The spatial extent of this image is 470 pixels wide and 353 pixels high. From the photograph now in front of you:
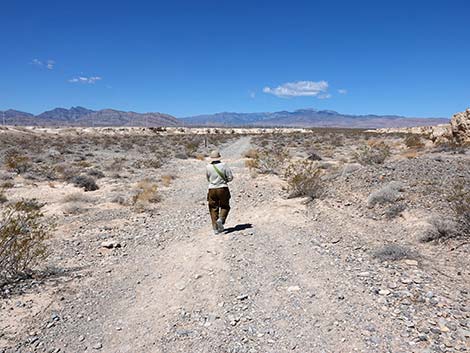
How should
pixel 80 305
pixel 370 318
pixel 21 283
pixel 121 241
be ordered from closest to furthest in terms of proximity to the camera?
pixel 370 318 < pixel 80 305 < pixel 21 283 < pixel 121 241

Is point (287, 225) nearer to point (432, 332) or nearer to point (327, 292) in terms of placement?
point (327, 292)

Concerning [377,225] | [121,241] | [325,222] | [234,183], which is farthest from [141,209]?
[377,225]

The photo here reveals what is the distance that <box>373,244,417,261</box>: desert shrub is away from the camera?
6.18 metres

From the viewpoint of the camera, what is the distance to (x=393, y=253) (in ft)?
20.5

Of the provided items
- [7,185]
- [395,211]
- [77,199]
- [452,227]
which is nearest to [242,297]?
[452,227]

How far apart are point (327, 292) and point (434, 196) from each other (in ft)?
18.8

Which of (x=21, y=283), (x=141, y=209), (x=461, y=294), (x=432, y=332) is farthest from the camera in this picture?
(x=141, y=209)

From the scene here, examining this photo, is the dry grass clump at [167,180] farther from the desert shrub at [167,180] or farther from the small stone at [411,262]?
the small stone at [411,262]

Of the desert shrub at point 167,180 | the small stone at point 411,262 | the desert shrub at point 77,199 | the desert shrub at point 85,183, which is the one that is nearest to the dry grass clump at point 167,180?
the desert shrub at point 167,180

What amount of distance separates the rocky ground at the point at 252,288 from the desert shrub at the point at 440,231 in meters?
0.20

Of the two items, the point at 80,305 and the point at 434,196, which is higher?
the point at 434,196

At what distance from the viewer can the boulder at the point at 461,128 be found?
20703 millimetres

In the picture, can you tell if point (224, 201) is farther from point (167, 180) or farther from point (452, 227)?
point (167, 180)

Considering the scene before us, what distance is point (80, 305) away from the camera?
17.2 feet
